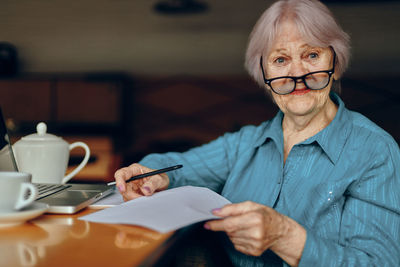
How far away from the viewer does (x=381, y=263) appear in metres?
0.86

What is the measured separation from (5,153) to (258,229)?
78 centimetres

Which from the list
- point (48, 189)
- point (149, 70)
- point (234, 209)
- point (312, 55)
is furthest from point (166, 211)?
point (149, 70)

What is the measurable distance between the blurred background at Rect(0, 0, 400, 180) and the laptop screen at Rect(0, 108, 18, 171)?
2.70 metres

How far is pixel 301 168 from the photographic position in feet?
3.71

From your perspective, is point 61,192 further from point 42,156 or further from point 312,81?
point 312,81

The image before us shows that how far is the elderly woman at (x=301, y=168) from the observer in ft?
2.84

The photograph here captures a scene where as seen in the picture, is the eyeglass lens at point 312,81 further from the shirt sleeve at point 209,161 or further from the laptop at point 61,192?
the laptop at point 61,192

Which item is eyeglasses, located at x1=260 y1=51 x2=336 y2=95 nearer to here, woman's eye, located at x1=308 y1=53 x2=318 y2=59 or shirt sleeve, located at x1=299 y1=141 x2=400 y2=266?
woman's eye, located at x1=308 y1=53 x2=318 y2=59

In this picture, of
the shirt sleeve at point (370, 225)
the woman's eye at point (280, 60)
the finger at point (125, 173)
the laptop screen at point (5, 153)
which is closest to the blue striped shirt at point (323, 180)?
the shirt sleeve at point (370, 225)

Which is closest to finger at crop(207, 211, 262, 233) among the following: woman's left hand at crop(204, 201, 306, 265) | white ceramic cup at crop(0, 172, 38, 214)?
woman's left hand at crop(204, 201, 306, 265)

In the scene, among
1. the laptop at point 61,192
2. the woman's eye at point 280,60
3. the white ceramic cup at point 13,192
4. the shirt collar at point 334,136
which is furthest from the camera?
the woman's eye at point 280,60

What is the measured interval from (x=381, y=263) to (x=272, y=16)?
745 mm

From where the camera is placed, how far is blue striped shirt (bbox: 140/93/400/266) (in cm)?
90

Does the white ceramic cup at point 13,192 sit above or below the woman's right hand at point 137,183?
above
